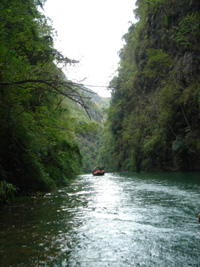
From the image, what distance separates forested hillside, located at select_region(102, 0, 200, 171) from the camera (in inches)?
758

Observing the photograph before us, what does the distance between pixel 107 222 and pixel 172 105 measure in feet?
57.9

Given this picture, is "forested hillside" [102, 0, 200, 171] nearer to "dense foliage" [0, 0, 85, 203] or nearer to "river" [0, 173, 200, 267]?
"dense foliage" [0, 0, 85, 203]

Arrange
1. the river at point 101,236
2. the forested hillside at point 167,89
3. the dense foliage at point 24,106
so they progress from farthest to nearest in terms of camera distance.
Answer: the forested hillside at point 167,89
the dense foliage at point 24,106
the river at point 101,236

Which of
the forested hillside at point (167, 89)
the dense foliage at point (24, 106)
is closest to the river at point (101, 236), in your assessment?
the dense foliage at point (24, 106)

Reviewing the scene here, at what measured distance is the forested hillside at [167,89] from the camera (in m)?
19.2

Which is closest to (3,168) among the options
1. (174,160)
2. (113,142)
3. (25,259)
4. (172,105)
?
(25,259)

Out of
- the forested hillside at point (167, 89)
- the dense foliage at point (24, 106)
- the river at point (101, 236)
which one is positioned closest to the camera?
the river at point (101, 236)

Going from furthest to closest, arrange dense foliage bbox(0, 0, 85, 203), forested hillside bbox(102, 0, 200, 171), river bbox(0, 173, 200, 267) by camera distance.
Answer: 1. forested hillside bbox(102, 0, 200, 171)
2. dense foliage bbox(0, 0, 85, 203)
3. river bbox(0, 173, 200, 267)

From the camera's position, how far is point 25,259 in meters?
3.12

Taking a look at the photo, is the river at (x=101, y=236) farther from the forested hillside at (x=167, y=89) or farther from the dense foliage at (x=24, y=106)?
the forested hillside at (x=167, y=89)

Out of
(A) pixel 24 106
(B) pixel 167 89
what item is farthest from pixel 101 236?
(B) pixel 167 89

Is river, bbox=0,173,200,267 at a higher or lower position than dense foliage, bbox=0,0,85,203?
lower

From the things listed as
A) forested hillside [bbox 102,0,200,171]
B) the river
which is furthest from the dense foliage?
forested hillside [bbox 102,0,200,171]

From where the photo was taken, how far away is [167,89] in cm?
2083
